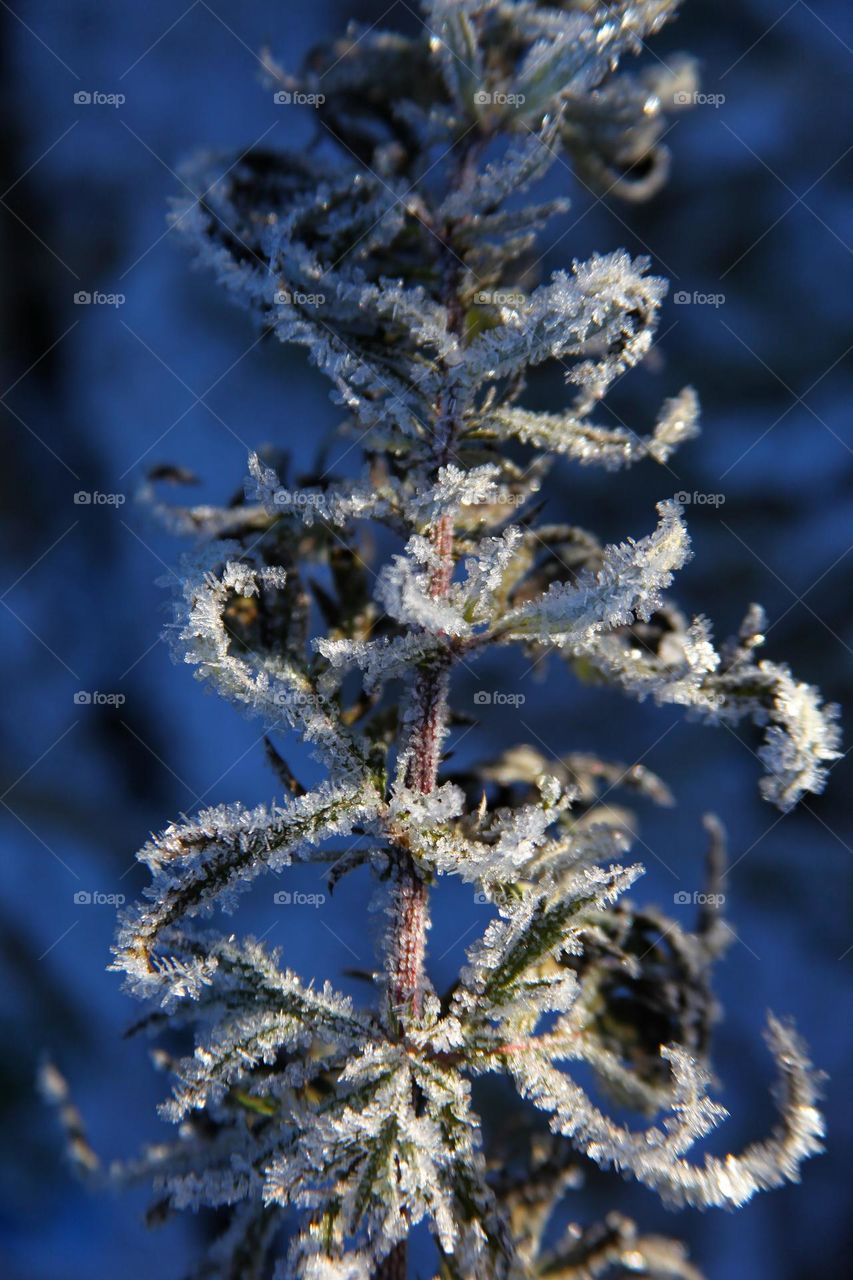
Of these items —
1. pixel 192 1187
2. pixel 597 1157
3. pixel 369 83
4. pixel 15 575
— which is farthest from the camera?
pixel 15 575

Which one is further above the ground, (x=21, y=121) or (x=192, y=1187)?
(x=21, y=121)

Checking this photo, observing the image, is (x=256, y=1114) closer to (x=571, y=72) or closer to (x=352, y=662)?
(x=352, y=662)

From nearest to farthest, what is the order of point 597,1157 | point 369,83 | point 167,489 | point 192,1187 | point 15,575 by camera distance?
1. point 597,1157
2. point 192,1187
3. point 369,83
4. point 167,489
5. point 15,575

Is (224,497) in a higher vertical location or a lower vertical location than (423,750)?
higher

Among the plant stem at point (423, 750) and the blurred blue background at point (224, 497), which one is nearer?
the plant stem at point (423, 750)

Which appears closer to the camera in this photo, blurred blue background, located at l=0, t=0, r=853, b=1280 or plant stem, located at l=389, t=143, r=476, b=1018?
plant stem, located at l=389, t=143, r=476, b=1018

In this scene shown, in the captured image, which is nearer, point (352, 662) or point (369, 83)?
point (352, 662)

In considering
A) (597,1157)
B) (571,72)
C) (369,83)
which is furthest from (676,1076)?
(369,83)

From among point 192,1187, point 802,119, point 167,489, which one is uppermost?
point 802,119
